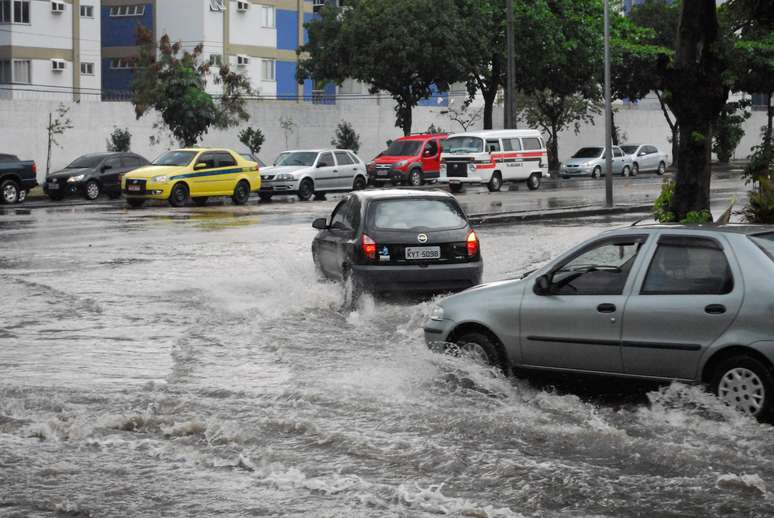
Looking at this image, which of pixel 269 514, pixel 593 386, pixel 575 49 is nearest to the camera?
pixel 269 514

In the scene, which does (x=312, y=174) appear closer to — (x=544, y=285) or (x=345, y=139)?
(x=345, y=139)

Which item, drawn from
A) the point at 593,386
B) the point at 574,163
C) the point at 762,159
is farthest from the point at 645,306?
the point at 574,163

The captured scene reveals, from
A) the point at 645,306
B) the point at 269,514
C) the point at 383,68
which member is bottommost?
the point at 269,514

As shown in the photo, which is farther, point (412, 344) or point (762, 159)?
point (762, 159)

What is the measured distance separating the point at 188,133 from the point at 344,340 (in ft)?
109

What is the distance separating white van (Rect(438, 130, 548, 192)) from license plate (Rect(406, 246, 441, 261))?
1078 inches

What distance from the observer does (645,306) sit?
9.27 m

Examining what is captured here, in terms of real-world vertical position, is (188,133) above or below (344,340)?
above

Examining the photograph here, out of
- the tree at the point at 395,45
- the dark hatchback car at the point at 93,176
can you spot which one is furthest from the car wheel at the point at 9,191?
the tree at the point at 395,45

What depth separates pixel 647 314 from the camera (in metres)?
9.24

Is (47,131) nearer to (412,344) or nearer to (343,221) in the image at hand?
(343,221)

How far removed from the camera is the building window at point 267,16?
222ft

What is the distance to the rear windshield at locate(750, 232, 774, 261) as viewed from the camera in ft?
29.5

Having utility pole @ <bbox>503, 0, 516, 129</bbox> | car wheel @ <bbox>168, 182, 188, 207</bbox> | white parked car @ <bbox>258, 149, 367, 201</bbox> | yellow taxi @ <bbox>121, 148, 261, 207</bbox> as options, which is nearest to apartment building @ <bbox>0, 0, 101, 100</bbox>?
white parked car @ <bbox>258, 149, 367, 201</bbox>
